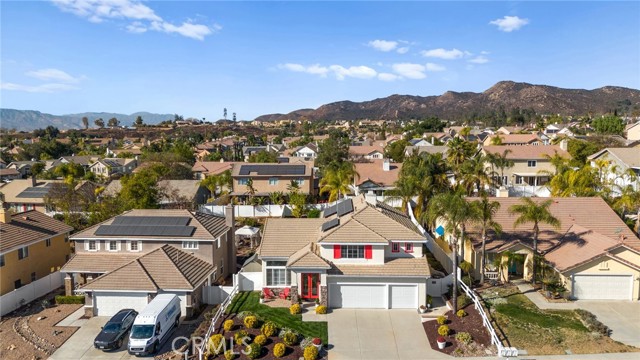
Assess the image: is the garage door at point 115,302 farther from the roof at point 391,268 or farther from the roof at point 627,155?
the roof at point 627,155

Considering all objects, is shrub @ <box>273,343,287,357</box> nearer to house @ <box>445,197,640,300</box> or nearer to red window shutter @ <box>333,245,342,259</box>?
red window shutter @ <box>333,245,342,259</box>

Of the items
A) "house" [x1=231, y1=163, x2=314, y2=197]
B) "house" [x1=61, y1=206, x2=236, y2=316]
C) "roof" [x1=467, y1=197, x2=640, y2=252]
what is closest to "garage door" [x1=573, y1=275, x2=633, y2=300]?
"roof" [x1=467, y1=197, x2=640, y2=252]

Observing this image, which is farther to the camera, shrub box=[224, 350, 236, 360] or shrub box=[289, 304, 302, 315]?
shrub box=[289, 304, 302, 315]

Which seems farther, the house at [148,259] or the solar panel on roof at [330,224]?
the solar panel on roof at [330,224]

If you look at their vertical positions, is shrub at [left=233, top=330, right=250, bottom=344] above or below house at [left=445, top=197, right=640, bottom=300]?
below

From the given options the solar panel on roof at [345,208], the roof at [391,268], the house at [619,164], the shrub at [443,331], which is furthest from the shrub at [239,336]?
the house at [619,164]

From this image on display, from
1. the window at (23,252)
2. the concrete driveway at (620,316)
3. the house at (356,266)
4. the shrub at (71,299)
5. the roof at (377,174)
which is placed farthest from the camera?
the roof at (377,174)
